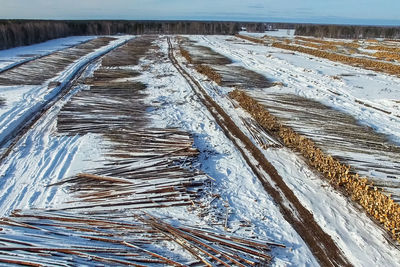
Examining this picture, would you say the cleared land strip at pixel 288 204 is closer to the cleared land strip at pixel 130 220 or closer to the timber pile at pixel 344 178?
the cleared land strip at pixel 130 220

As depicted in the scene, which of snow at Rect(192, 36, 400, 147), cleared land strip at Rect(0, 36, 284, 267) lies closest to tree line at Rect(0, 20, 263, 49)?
snow at Rect(192, 36, 400, 147)

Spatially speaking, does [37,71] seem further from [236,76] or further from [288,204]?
[288,204]

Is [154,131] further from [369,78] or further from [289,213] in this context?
[369,78]

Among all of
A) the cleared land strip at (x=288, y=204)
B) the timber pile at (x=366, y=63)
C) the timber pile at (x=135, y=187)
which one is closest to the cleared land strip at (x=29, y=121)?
the timber pile at (x=135, y=187)

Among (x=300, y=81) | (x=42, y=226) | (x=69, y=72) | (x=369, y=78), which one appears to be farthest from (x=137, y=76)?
(x=369, y=78)

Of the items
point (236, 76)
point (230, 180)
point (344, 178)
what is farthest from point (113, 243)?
point (236, 76)

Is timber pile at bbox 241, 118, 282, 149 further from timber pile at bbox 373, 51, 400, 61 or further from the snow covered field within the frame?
timber pile at bbox 373, 51, 400, 61
